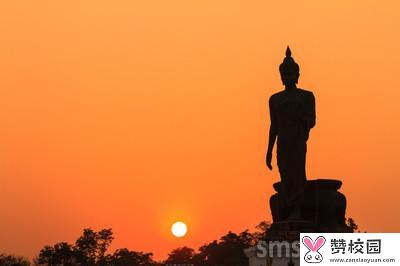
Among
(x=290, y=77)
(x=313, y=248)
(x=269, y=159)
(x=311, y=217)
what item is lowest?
(x=313, y=248)

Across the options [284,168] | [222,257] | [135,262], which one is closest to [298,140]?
[284,168]

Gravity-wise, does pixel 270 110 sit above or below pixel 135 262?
below

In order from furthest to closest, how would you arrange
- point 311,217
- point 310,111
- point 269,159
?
point 269,159 < point 310,111 < point 311,217

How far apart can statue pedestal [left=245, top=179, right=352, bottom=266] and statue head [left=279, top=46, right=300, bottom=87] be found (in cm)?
236

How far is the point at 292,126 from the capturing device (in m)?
25.5

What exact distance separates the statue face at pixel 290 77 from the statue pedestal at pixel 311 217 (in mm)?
2325

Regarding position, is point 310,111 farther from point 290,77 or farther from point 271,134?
point 271,134

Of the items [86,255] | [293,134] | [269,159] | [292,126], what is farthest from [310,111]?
[86,255]

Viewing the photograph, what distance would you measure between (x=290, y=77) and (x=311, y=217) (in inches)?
128

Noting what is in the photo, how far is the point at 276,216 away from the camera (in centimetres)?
2538

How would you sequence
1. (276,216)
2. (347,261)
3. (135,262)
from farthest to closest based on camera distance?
1. (135,262)
2. (276,216)
3. (347,261)

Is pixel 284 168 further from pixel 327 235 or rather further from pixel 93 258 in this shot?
pixel 93 258

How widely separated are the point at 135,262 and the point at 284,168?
3494 inches

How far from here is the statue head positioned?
2544cm
